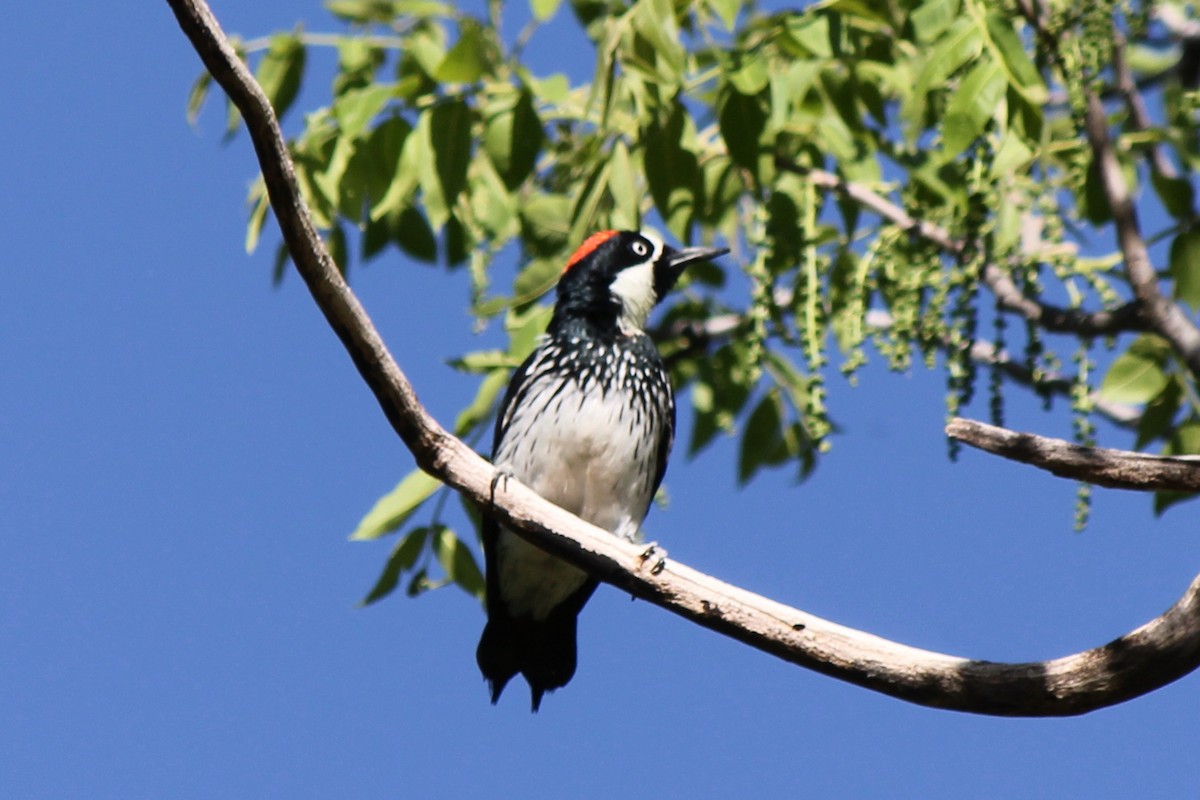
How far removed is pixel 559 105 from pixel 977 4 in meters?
1.38

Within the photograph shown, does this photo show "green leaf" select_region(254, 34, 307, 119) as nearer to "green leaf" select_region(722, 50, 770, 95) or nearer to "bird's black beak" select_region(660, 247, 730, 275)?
"bird's black beak" select_region(660, 247, 730, 275)

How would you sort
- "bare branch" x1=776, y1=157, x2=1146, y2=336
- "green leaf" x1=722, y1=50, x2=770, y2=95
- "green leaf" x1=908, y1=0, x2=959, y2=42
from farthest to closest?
1. "bare branch" x1=776, y1=157, x2=1146, y2=336
2. "green leaf" x1=722, y1=50, x2=770, y2=95
3. "green leaf" x1=908, y1=0, x2=959, y2=42

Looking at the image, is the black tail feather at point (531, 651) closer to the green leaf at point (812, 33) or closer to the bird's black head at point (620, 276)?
the bird's black head at point (620, 276)

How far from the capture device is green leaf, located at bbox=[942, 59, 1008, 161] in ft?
12.6

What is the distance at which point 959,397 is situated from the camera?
425 centimetres

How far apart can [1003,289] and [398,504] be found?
1.87 meters

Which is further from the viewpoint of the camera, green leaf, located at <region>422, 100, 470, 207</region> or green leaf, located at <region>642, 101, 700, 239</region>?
green leaf, located at <region>422, 100, 470, 207</region>

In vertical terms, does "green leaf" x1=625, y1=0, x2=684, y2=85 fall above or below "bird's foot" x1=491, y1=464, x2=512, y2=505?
above

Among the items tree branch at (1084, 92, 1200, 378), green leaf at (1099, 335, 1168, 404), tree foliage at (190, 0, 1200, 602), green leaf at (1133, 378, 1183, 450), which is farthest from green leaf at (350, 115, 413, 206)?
green leaf at (1133, 378, 1183, 450)

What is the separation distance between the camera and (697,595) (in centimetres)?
357

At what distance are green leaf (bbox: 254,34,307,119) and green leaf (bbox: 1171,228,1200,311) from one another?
2.72 metres

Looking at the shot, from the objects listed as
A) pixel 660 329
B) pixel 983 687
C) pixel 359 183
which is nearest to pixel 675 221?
pixel 359 183

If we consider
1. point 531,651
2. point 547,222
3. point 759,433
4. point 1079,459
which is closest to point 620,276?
point 547,222

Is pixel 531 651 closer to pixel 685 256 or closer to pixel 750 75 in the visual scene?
pixel 685 256
